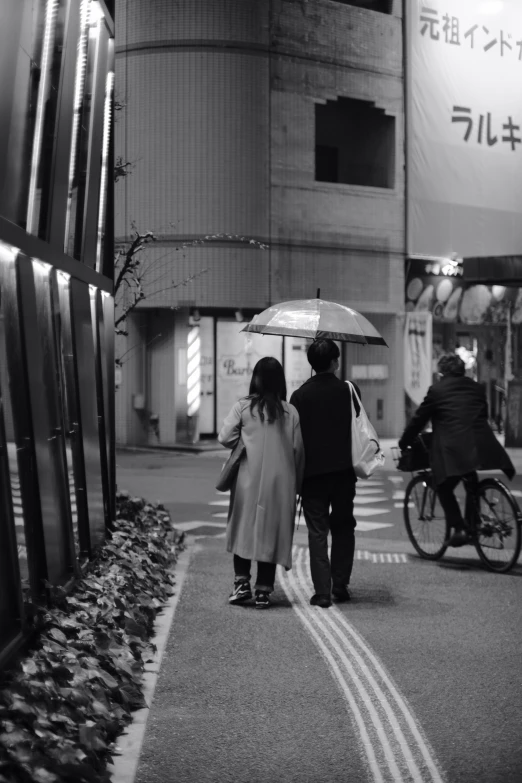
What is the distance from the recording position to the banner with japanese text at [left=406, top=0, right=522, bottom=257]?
2892 cm

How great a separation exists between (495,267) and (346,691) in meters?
18.8

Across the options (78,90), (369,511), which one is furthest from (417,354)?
(78,90)

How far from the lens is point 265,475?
8.78 m

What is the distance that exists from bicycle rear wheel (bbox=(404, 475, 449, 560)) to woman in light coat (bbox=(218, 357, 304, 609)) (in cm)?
246

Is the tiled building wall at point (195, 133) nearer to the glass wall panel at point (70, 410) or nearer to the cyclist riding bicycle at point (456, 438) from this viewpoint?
the cyclist riding bicycle at point (456, 438)

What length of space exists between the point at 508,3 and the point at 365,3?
3899 millimetres

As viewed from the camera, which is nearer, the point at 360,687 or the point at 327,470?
the point at 360,687

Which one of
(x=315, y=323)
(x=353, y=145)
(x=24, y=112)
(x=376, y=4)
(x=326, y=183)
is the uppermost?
(x=376, y=4)

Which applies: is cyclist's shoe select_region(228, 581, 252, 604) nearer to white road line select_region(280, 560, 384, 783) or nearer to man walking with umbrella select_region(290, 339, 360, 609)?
white road line select_region(280, 560, 384, 783)

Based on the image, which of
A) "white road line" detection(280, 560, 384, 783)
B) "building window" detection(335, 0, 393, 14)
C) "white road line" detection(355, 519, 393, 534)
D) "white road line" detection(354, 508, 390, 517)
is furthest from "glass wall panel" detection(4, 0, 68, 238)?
"building window" detection(335, 0, 393, 14)

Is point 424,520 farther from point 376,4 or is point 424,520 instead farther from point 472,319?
point 376,4

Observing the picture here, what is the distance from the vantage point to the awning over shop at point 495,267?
24109 mm

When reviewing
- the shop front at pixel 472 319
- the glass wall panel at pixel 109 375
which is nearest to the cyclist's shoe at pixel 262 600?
the glass wall panel at pixel 109 375

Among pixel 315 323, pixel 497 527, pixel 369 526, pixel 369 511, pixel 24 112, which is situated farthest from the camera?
pixel 369 511
